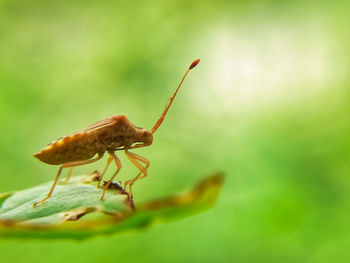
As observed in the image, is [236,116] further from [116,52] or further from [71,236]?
[71,236]

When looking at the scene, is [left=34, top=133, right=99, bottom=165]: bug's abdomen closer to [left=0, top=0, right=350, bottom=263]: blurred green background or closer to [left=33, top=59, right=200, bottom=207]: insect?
[left=33, top=59, right=200, bottom=207]: insect

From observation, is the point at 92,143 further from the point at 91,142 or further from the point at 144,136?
the point at 144,136

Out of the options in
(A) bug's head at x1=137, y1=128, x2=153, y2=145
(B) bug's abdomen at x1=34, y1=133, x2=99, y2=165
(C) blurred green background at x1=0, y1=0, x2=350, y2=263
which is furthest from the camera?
(C) blurred green background at x1=0, y1=0, x2=350, y2=263

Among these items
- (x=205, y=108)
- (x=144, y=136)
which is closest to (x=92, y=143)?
(x=144, y=136)

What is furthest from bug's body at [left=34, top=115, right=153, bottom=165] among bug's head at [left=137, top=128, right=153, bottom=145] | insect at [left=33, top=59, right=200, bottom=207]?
bug's head at [left=137, top=128, right=153, bottom=145]

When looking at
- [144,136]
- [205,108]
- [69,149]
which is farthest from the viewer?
[205,108]

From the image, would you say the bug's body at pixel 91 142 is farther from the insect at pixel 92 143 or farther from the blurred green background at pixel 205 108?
the blurred green background at pixel 205 108

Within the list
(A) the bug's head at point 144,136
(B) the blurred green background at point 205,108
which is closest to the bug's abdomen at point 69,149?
(A) the bug's head at point 144,136
